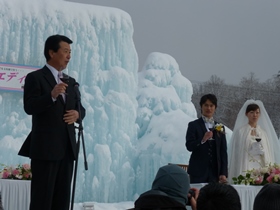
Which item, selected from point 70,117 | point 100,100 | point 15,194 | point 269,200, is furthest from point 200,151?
point 100,100

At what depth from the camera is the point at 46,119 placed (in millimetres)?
3500

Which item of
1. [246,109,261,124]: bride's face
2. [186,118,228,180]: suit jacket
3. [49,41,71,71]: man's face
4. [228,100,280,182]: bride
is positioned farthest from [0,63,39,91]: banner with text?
[49,41,71,71]: man's face

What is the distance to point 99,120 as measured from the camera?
11.4 meters

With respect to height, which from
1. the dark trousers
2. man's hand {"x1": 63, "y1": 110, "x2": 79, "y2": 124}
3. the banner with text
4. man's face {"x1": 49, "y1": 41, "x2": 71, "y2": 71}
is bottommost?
the dark trousers

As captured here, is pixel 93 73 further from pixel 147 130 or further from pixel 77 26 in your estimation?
pixel 147 130

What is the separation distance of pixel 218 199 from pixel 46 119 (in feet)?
5.59

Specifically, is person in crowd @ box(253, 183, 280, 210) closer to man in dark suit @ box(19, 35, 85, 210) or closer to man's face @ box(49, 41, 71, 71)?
man in dark suit @ box(19, 35, 85, 210)

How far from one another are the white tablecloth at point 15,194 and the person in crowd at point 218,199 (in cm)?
295

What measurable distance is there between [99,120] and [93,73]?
954 millimetres

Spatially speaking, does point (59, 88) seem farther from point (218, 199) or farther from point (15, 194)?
point (15, 194)

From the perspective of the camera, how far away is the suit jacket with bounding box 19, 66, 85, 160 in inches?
135

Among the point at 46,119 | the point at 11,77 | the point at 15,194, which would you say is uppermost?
the point at 11,77

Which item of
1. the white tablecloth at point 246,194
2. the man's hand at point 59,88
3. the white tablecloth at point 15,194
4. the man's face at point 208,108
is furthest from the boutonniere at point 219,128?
the man's hand at point 59,88

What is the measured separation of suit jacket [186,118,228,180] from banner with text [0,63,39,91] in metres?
6.22
